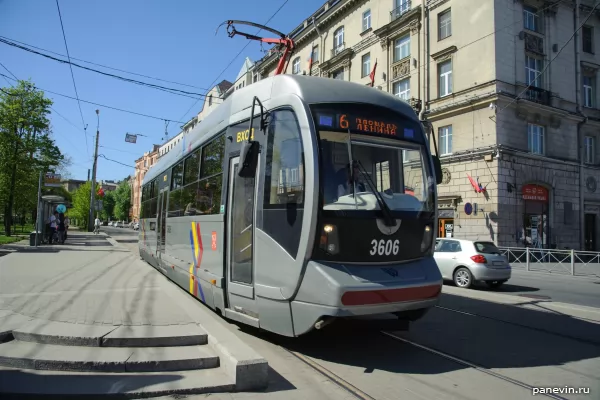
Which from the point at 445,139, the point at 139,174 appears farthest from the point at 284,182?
the point at 139,174

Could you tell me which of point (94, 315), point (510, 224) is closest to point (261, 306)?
point (94, 315)

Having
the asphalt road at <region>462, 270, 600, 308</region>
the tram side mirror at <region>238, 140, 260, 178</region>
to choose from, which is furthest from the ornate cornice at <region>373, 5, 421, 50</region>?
the tram side mirror at <region>238, 140, 260, 178</region>

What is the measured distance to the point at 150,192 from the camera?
14.5 m

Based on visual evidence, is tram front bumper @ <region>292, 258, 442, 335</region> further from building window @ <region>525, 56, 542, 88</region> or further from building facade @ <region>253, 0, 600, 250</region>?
building window @ <region>525, 56, 542, 88</region>

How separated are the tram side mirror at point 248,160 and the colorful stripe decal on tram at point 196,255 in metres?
2.61

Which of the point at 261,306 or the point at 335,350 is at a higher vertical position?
the point at 261,306

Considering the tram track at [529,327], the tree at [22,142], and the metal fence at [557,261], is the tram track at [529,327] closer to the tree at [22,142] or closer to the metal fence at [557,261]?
the metal fence at [557,261]

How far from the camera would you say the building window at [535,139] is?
25141 millimetres

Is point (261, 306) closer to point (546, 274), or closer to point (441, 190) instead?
point (546, 274)

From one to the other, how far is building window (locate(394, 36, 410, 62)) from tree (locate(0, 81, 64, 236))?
935 inches

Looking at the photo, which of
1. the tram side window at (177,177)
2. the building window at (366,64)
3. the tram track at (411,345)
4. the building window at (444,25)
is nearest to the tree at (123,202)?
the building window at (366,64)

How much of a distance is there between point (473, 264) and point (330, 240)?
31.1ft

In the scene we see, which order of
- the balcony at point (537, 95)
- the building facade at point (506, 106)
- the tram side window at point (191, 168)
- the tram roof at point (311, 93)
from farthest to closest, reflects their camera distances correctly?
1. the balcony at point (537, 95)
2. the building facade at point (506, 106)
3. the tram side window at point (191, 168)
4. the tram roof at point (311, 93)

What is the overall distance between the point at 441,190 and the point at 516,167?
4420 millimetres
